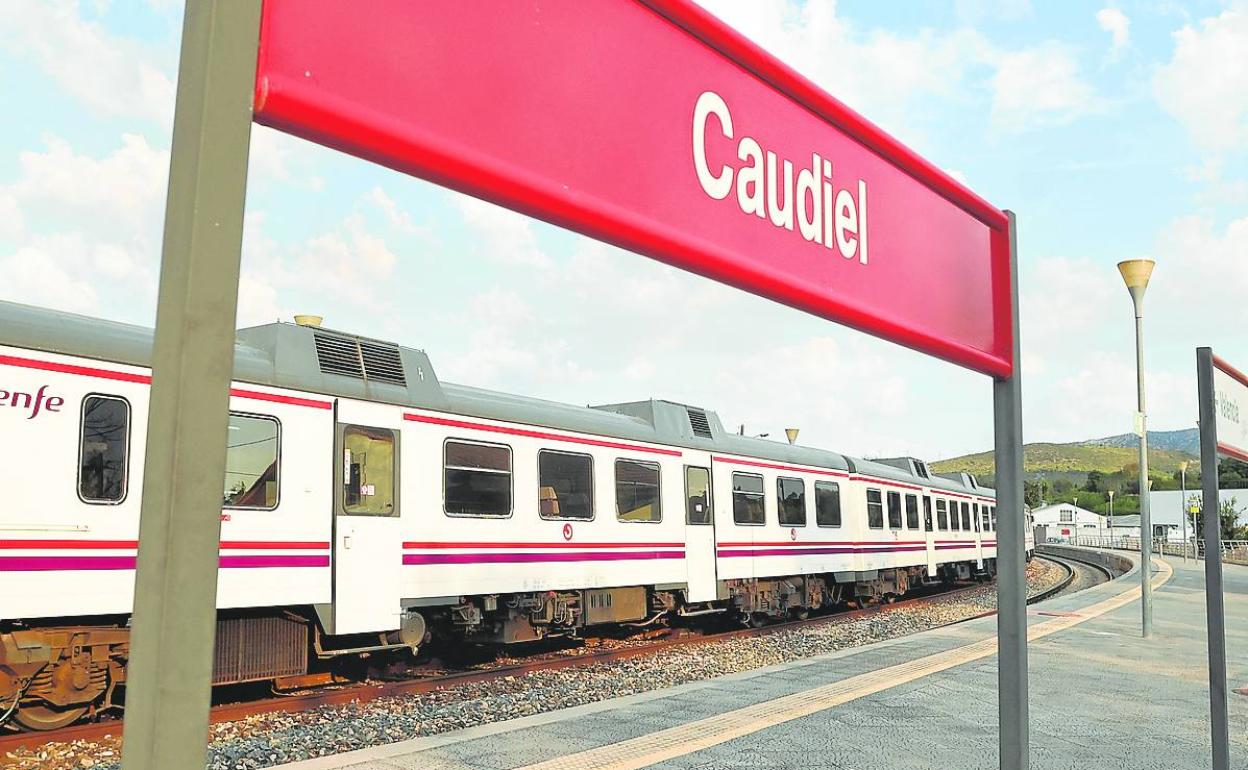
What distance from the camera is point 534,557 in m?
12.0

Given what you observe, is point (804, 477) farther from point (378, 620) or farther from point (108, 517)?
point (108, 517)

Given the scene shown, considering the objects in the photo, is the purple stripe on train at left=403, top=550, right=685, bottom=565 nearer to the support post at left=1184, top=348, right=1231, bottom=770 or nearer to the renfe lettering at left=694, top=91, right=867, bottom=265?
the support post at left=1184, top=348, right=1231, bottom=770

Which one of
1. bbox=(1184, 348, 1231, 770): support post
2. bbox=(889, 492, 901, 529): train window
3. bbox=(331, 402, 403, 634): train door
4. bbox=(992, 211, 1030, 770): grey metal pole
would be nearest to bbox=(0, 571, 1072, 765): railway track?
bbox=(331, 402, 403, 634): train door

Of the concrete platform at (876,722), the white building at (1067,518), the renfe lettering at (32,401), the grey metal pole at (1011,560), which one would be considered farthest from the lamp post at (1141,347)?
the white building at (1067,518)

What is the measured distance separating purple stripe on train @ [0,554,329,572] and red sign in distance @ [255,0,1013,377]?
727 cm

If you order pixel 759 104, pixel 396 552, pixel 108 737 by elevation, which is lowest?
pixel 108 737

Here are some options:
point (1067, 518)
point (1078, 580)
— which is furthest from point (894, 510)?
point (1067, 518)

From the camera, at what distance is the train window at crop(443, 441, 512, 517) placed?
11062 mm

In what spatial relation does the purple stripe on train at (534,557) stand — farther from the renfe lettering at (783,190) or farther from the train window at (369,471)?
the renfe lettering at (783,190)

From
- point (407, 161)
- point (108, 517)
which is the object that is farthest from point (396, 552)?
point (407, 161)

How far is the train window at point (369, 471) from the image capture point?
997 cm

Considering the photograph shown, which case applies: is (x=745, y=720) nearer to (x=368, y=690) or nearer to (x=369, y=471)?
(x=368, y=690)

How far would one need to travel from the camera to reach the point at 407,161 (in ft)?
4.63

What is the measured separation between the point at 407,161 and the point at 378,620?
9209 millimetres
